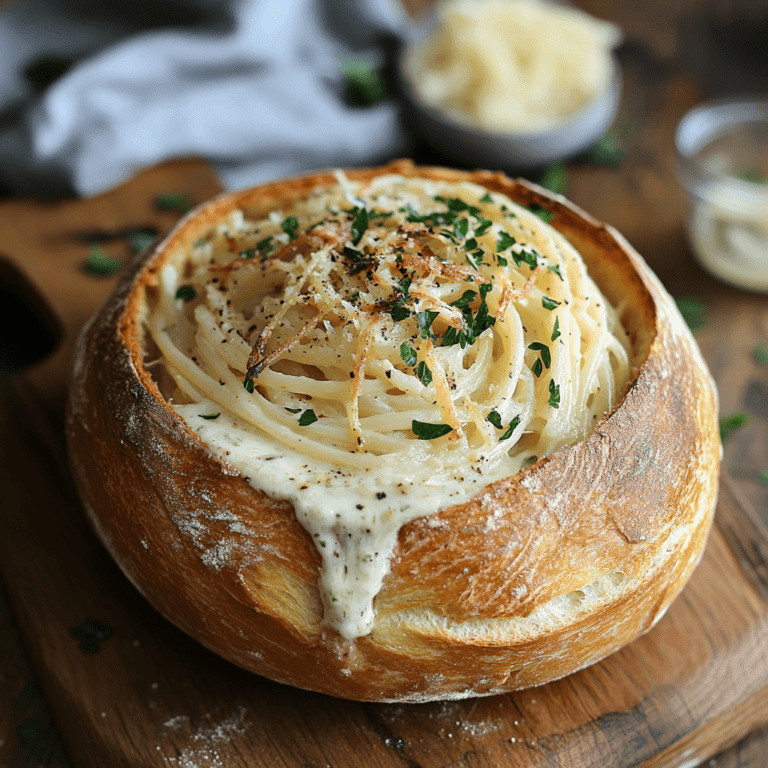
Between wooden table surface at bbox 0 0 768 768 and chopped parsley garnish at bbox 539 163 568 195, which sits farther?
chopped parsley garnish at bbox 539 163 568 195

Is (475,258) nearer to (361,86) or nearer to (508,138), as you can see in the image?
(508,138)

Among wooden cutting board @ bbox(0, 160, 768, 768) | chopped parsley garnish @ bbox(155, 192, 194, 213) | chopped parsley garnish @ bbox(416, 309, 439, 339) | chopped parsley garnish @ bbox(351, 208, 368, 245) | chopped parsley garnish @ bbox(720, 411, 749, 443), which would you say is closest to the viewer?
chopped parsley garnish @ bbox(416, 309, 439, 339)

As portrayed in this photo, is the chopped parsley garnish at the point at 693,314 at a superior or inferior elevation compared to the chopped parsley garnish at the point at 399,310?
inferior

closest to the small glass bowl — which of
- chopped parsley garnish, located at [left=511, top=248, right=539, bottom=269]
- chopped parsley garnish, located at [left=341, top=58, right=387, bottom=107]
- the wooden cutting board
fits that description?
the wooden cutting board

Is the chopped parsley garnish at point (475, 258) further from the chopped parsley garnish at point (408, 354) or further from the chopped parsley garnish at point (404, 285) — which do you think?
the chopped parsley garnish at point (408, 354)

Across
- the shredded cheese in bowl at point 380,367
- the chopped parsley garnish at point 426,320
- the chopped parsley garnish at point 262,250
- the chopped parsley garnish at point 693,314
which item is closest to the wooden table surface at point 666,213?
the chopped parsley garnish at point 693,314

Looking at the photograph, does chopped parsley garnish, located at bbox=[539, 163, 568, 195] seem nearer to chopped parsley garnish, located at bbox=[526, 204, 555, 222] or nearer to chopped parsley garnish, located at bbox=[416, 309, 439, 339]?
chopped parsley garnish, located at bbox=[526, 204, 555, 222]

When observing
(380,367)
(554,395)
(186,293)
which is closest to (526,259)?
(554,395)

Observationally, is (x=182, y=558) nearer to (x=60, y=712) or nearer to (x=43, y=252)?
(x=60, y=712)
